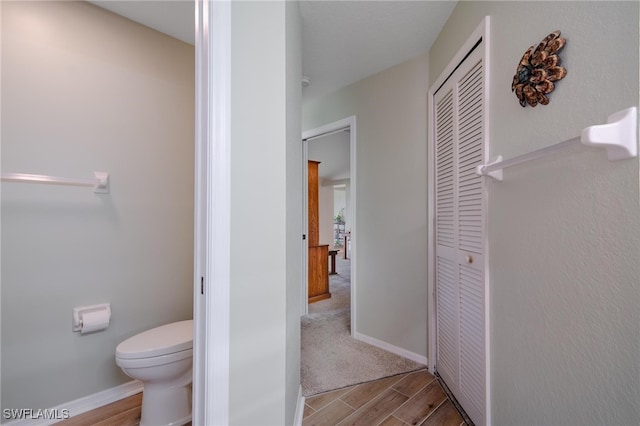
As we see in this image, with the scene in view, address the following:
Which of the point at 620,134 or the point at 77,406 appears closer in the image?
the point at 620,134

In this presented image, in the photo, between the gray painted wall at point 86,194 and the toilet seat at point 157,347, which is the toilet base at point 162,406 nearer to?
the toilet seat at point 157,347

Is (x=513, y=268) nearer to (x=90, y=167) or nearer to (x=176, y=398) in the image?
(x=176, y=398)

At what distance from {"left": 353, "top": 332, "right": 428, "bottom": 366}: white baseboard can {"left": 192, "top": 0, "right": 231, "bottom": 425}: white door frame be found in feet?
5.20

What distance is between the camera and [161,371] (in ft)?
4.63

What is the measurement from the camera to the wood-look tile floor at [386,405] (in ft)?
4.97

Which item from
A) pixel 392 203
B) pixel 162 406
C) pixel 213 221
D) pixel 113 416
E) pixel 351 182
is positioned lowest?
pixel 113 416

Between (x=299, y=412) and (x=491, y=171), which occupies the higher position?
(x=491, y=171)

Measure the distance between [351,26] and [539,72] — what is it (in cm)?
128

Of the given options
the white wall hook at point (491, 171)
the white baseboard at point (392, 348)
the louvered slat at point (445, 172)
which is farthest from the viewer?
the white baseboard at point (392, 348)

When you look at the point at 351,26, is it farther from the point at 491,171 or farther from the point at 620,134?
the point at 620,134

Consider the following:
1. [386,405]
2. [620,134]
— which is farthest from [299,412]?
[620,134]

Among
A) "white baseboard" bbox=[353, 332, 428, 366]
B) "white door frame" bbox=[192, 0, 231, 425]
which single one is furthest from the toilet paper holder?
"white baseboard" bbox=[353, 332, 428, 366]

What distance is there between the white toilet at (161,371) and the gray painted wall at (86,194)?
1.42 feet

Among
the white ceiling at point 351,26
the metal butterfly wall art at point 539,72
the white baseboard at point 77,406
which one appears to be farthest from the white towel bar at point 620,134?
the white baseboard at point 77,406
